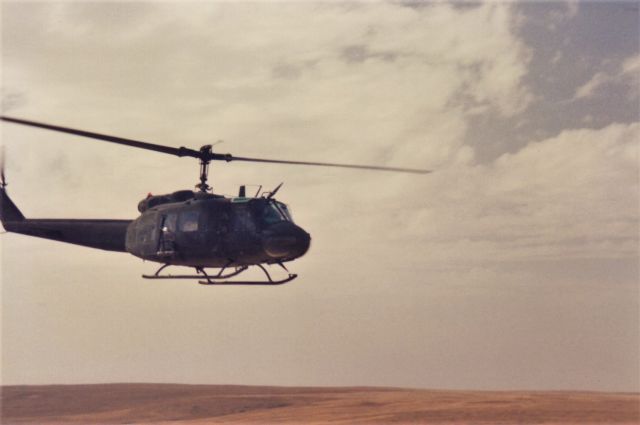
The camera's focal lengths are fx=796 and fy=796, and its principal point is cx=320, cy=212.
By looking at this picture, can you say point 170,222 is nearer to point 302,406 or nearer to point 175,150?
point 175,150

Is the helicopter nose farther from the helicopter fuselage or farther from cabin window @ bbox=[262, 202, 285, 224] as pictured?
cabin window @ bbox=[262, 202, 285, 224]

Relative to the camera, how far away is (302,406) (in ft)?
133

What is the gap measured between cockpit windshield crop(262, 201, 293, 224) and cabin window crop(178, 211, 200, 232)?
164cm

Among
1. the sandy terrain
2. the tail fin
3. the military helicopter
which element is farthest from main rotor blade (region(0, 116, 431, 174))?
the sandy terrain

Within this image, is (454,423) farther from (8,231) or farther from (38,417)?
(38,417)

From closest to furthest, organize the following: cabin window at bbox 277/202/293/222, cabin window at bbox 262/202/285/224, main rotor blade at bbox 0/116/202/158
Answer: main rotor blade at bbox 0/116/202/158, cabin window at bbox 262/202/285/224, cabin window at bbox 277/202/293/222

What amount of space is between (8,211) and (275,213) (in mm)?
10236

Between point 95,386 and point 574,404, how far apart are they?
33.1 m

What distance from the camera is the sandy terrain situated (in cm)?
3494

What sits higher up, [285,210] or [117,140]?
[117,140]

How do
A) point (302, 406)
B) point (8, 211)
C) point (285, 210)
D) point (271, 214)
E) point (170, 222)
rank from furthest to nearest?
point (302, 406) < point (8, 211) < point (170, 222) < point (285, 210) < point (271, 214)

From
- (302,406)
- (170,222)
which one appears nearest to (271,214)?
(170,222)

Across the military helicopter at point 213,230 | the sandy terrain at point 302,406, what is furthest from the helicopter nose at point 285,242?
the sandy terrain at point 302,406

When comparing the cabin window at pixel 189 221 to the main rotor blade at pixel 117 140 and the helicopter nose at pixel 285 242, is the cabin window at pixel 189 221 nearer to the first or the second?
the main rotor blade at pixel 117 140
